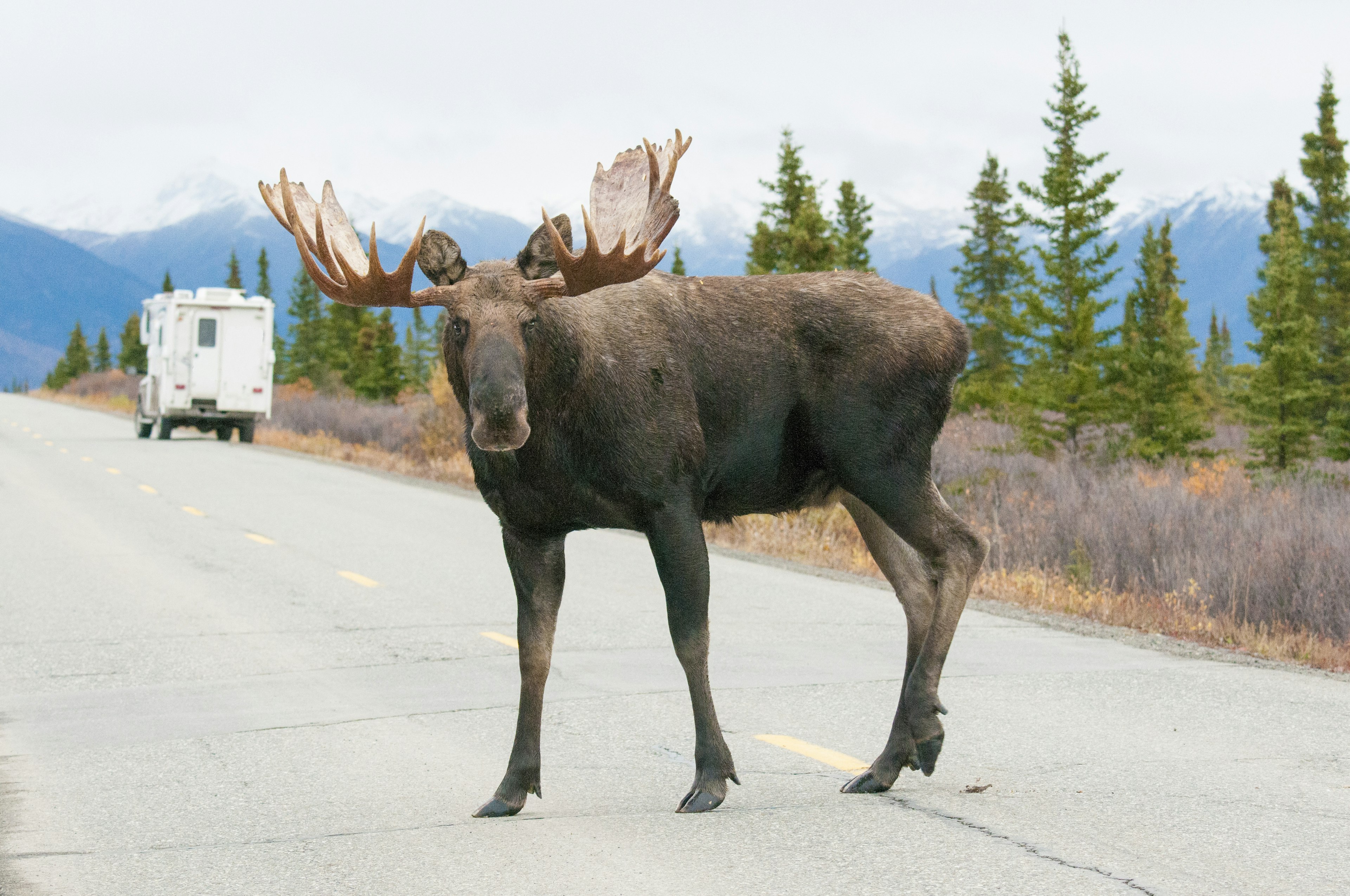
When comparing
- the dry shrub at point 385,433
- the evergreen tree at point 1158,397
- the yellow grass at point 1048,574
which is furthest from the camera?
the evergreen tree at point 1158,397

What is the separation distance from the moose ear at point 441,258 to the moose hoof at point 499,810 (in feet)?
6.14

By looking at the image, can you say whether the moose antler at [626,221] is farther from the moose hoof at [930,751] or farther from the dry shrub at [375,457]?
the dry shrub at [375,457]

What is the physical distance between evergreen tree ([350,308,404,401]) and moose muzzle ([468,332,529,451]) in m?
62.4

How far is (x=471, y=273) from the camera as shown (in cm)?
470

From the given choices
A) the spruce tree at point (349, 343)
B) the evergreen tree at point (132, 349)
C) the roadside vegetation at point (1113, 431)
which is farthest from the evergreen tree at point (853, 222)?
the evergreen tree at point (132, 349)

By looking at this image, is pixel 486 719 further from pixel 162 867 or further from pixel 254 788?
pixel 162 867

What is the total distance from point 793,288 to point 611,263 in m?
1.07

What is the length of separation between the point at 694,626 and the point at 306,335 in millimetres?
87233

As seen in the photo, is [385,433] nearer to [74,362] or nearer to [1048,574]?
[1048,574]

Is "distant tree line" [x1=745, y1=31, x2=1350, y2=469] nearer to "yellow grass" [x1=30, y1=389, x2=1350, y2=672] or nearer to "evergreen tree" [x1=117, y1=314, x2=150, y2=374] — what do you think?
"yellow grass" [x1=30, y1=389, x2=1350, y2=672]

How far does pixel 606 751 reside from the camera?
6.30m

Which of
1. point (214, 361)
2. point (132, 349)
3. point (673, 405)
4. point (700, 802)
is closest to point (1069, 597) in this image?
point (700, 802)

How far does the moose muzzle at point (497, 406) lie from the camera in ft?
14.1

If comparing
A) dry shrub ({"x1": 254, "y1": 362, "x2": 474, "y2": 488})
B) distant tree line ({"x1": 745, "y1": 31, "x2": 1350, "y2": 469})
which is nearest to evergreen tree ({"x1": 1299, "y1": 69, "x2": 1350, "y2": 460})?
distant tree line ({"x1": 745, "y1": 31, "x2": 1350, "y2": 469})
